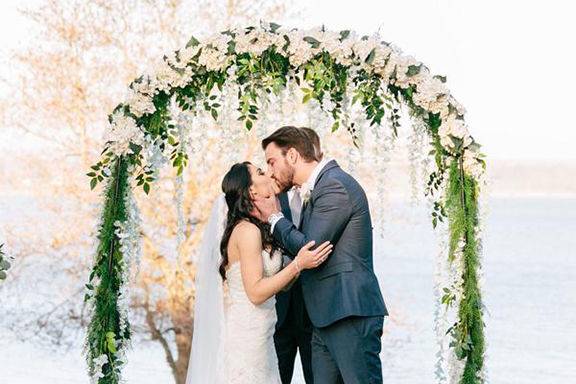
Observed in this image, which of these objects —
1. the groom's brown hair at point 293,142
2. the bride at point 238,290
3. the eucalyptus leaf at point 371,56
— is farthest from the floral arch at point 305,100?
the bride at point 238,290

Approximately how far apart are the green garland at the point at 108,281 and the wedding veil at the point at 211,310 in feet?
1.33

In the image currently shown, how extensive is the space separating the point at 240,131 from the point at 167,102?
1.84 ft

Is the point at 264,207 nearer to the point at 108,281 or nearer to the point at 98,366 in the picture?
the point at 108,281

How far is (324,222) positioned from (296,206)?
30.9 inches

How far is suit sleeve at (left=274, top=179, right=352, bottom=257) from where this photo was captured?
14.9 ft

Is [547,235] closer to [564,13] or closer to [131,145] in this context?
[564,13]

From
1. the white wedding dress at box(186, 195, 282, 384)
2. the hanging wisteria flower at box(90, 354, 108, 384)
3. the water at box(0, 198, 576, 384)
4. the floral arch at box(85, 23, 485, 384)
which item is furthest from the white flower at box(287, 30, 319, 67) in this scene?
the water at box(0, 198, 576, 384)

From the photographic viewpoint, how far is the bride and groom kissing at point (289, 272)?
15.0 feet

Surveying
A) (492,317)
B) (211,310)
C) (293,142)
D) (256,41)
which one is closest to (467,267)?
(293,142)

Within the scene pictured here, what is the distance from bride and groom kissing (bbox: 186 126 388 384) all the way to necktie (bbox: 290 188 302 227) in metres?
Answer: 0.37

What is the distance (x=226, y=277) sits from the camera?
4.81 metres

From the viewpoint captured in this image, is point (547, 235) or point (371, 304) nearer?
point (371, 304)

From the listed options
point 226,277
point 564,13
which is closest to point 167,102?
point 226,277

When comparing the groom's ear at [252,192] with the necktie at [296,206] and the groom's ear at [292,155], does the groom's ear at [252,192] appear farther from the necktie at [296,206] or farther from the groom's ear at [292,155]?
the necktie at [296,206]
